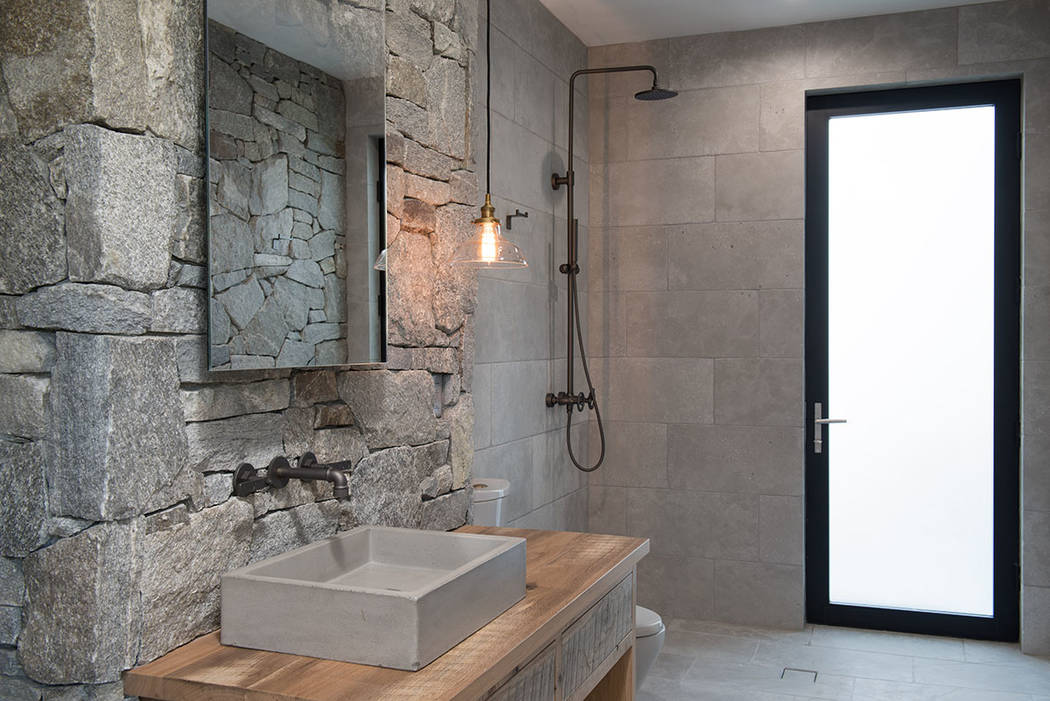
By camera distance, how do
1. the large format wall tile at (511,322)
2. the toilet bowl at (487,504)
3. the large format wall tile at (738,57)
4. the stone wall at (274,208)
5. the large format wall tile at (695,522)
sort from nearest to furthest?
the stone wall at (274,208) < the toilet bowl at (487,504) < the large format wall tile at (511,322) < the large format wall tile at (738,57) < the large format wall tile at (695,522)

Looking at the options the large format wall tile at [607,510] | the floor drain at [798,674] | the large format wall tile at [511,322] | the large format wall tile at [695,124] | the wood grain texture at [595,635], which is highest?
the large format wall tile at [695,124]

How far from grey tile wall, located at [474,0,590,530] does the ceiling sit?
11cm

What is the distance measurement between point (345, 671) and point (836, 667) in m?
2.81

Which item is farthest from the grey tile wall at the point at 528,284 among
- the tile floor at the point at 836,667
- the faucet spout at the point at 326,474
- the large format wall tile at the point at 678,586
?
the faucet spout at the point at 326,474

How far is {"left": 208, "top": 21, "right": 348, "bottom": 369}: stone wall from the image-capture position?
1.66 m

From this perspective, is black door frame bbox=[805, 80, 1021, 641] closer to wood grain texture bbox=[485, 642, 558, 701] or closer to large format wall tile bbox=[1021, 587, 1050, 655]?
large format wall tile bbox=[1021, 587, 1050, 655]

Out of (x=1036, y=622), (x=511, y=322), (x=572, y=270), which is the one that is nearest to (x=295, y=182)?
(x=511, y=322)

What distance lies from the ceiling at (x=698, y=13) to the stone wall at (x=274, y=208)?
7.05 ft

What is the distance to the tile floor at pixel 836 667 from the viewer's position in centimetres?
348

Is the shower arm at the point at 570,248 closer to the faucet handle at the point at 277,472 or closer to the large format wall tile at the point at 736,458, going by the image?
the large format wall tile at the point at 736,458

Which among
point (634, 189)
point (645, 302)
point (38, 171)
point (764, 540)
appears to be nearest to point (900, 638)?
point (764, 540)

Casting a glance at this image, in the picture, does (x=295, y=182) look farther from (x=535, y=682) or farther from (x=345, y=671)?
(x=535, y=682)

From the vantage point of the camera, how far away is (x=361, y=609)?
1.53 metres

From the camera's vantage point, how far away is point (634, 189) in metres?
4.38
